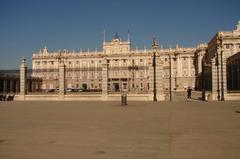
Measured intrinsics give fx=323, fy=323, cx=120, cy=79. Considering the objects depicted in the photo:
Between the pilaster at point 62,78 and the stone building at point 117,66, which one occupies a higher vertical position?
the stone building at point 117,66

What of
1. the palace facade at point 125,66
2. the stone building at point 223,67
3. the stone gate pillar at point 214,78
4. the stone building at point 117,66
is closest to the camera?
the stone building at point 223,67

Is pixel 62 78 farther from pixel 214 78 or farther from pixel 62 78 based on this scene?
pixel 214 78

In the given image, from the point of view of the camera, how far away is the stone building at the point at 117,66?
10544 cm

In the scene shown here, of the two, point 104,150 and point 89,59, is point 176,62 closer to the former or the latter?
point 89,59

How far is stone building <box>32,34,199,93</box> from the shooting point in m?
105

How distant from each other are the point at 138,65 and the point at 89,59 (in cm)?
1894

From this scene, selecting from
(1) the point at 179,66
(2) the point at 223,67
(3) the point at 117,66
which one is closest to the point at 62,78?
(2) the point at 223,67

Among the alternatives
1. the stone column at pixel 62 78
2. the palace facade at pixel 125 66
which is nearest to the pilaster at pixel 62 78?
the stone column at pixel 62 78

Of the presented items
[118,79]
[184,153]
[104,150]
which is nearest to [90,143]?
[104,150]

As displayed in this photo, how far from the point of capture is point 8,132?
11180 millimetres

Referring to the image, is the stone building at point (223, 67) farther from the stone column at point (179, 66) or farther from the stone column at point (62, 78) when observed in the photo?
the stone column at point (179, 66)

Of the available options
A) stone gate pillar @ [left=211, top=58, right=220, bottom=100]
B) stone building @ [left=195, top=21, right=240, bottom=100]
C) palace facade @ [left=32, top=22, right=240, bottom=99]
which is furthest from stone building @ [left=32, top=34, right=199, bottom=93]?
stone gate pillar @ [left=211, top=58, right=220, bottom=100]

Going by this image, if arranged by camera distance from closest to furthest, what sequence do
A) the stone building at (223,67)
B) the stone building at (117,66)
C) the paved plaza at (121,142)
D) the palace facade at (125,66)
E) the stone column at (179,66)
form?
the paved plaza at (121,142)
the stone building at (223,67)
the palace facade at (125,66)
the stone building at (117,66)
the stone column at (179,66)

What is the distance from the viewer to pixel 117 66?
374ft
